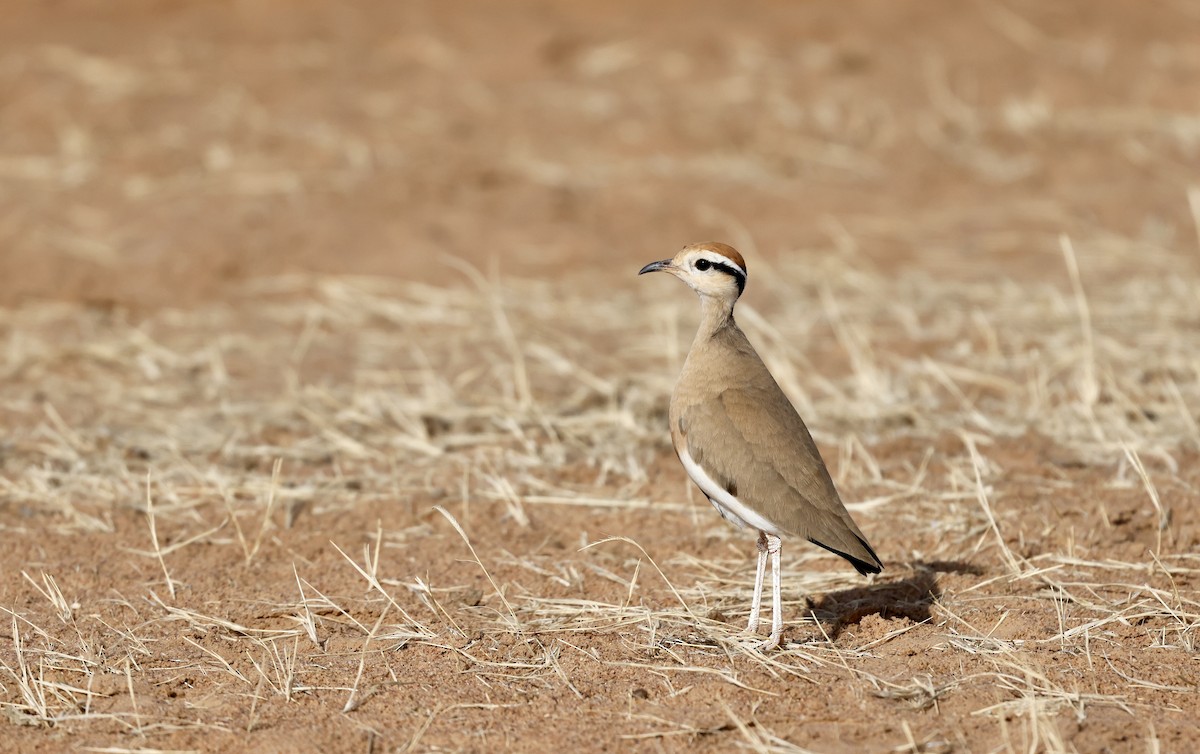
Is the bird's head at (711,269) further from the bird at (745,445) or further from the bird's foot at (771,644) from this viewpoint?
the bird's foot at (771,644)

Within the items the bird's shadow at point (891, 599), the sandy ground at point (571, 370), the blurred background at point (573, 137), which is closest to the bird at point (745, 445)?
the bird's shadow at point (891, 599)

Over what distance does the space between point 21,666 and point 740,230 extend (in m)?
7.74

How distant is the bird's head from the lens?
16.5 ft

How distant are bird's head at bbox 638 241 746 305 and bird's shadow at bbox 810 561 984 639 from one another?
3.67ft

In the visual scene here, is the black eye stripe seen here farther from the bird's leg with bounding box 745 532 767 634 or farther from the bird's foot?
the bird's foot

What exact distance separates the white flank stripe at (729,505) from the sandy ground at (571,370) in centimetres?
35

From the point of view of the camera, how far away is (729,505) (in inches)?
186

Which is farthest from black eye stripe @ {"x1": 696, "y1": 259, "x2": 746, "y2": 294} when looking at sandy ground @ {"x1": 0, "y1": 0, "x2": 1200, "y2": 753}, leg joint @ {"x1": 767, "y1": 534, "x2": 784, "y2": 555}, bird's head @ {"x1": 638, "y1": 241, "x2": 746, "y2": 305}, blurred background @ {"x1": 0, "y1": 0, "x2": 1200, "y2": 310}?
blurred background @ {"x1": 0, "y1": 0, "x2": 1200, "y2": 310}

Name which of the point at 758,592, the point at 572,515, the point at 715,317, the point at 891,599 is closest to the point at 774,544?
the point at 758,592

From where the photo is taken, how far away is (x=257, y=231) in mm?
11070

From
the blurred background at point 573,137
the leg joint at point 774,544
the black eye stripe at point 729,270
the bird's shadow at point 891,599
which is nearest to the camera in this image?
the leg joint at point 774,544

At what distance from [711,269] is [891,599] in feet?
4.29

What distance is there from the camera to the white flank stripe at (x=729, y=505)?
15.3ft

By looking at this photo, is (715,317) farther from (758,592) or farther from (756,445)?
(758,592)
